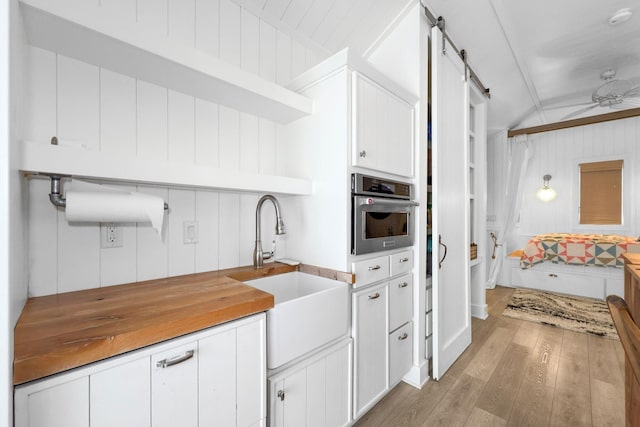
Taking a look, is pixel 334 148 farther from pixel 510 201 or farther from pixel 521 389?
pixel 510 201

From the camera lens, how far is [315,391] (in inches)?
50.4

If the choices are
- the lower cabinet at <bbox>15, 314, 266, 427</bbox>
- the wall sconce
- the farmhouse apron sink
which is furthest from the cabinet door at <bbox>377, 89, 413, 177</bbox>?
the wall sconce

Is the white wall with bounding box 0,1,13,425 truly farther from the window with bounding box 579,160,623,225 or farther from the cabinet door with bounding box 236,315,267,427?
the window with bounding box 579,160,623,225

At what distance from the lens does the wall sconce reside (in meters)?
4.82

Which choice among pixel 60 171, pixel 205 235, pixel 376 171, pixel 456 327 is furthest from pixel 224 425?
pixel 456 327

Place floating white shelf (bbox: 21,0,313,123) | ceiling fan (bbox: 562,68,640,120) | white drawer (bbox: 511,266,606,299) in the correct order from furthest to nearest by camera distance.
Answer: white drawer (bbox: 511,266,606,299), ceiling fan (bbox: 562,68,640,120), floating white shelf (bbox: 21,0,313,123)

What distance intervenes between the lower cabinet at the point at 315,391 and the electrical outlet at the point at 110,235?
0.89 m

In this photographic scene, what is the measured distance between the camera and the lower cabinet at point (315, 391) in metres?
1.15

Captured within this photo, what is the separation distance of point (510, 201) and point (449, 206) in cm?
296

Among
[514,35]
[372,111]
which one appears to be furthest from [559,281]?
[372,111]

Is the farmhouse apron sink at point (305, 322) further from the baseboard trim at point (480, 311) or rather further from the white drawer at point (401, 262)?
the baseboard trim at point (480, 311)

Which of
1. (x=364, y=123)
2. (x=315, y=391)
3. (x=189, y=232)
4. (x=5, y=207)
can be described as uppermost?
(x=364, y=123)

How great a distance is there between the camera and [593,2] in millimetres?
2264

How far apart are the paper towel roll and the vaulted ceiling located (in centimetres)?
134
